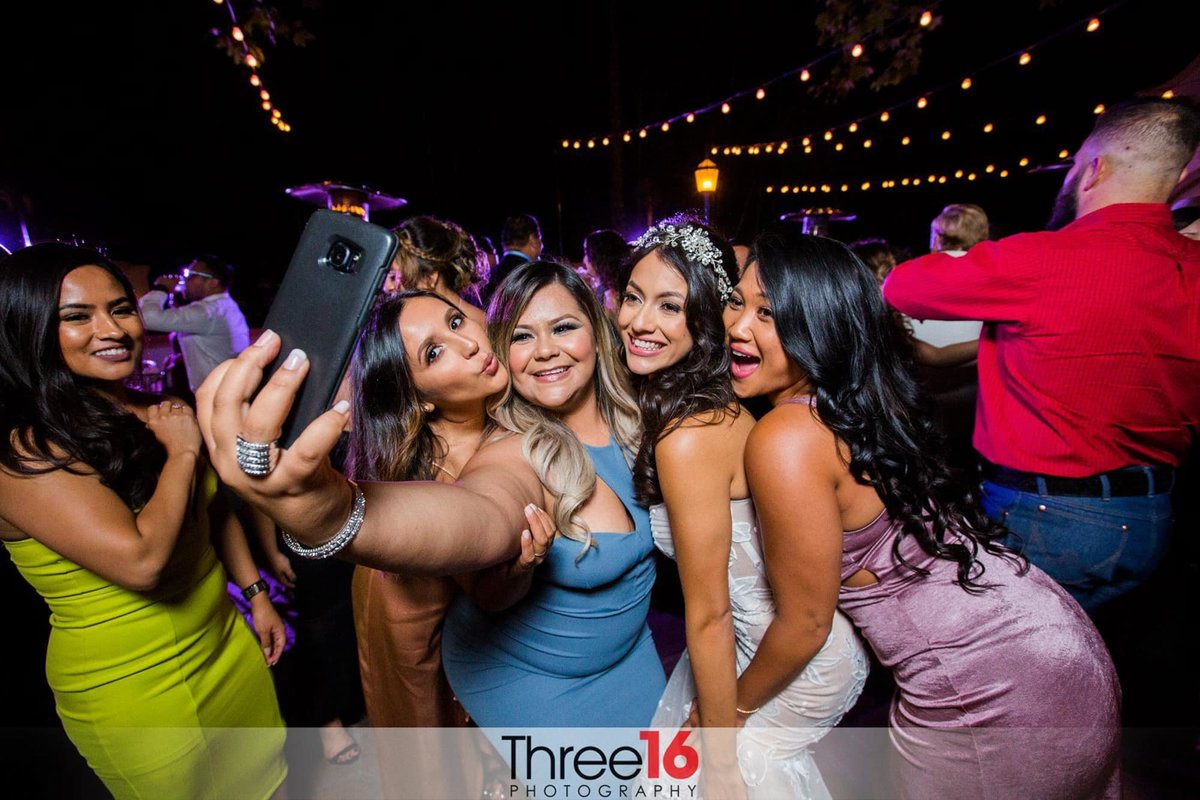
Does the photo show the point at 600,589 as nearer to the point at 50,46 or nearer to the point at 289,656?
the point at 289,656

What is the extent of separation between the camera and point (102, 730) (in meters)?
1.38

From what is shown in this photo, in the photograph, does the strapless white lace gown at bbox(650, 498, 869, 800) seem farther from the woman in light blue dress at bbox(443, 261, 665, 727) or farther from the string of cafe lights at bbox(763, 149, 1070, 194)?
the string of cafe lights at bbox(763, 149, 1070, 194)

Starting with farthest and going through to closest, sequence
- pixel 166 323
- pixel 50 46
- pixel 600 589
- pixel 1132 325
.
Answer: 1. pixel 50 46
2. pixel 166 323
3. pixel 1132 325
4. pixel 600 589

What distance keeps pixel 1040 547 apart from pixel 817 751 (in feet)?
4.31

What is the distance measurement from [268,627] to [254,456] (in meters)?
1.75

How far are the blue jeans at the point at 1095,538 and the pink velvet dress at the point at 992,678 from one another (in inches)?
26.8

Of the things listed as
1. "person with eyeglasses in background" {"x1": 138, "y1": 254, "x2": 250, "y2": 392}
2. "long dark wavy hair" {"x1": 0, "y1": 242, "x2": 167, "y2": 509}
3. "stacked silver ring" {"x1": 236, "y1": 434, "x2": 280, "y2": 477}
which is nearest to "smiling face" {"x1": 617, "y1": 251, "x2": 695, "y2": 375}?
"stacked silver ring" {"x1": 236, "y1": 434, "x2": 280, "y2": 477}

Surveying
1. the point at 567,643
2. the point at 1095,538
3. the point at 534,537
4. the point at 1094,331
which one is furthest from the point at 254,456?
the point at 1095,538

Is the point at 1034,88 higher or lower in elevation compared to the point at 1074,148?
higher

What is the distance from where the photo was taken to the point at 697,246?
179cm

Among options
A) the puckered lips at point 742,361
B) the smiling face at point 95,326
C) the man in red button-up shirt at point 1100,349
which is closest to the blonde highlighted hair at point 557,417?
the puckered lips at point 742,361

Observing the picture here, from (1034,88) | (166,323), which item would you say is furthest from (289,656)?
(1034,88)

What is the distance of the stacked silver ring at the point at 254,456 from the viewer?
1.90 ft

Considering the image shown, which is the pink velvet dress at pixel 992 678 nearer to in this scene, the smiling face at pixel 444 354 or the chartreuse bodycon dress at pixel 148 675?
the smiling face at pixel 444 354
